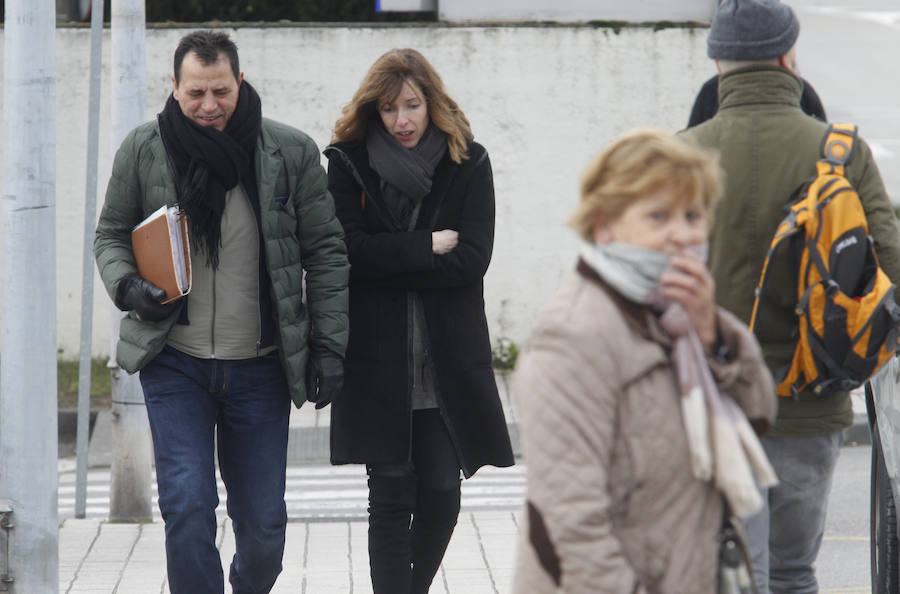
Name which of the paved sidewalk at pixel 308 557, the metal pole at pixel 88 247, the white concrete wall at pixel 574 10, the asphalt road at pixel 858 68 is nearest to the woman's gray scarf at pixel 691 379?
the paved sidewalk at pixel 308 557

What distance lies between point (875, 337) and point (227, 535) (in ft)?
12.5

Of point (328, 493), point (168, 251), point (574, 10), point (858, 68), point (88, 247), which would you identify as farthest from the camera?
point (858, 68)

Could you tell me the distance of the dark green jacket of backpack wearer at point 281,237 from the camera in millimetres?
4273

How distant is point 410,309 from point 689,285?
216cm

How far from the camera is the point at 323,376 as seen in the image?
436 centimetres

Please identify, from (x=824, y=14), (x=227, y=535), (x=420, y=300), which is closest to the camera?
(x=420, y=300)

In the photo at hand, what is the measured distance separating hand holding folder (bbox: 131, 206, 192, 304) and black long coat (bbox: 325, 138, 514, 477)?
59cm

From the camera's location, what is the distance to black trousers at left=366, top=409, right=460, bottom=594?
4.52 metres

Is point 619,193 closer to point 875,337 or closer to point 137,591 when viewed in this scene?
point 875,337

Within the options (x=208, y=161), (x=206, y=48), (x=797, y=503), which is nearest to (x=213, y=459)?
(x=208, y=161)

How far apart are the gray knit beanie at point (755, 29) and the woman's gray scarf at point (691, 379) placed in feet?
4.24

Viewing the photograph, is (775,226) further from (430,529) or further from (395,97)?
(430,529)

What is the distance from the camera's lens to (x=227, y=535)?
6.51m

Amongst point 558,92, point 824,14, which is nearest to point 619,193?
point 558,92
